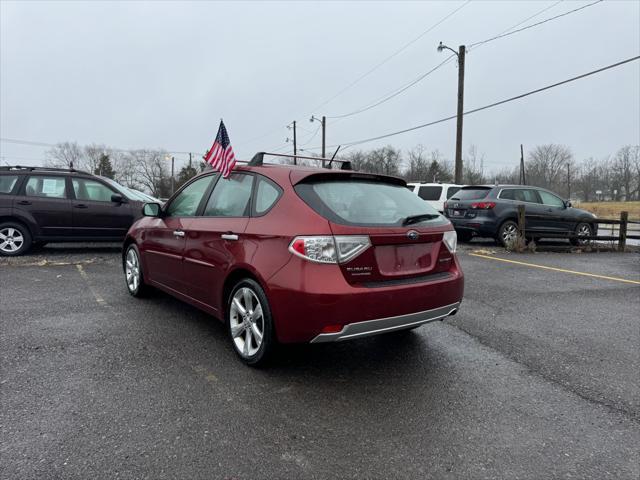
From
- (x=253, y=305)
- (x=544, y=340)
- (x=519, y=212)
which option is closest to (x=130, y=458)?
(x=253, y=305)

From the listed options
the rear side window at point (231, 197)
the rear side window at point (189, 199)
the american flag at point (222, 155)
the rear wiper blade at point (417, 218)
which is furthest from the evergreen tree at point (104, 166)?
the rear wiper blade at point (417, 218)

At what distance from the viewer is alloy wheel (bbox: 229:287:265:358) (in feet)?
10.8

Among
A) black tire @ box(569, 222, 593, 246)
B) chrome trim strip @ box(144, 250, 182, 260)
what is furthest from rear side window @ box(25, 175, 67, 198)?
black tire @ box(569, 222, 593, 246)

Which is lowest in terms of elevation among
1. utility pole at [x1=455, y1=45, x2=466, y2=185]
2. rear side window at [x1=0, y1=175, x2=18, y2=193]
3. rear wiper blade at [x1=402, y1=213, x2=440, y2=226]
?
rear wiper blade at [x1=402, y1=213, x2=440, y2=226]

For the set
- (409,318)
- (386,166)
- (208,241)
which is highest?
(386,166)

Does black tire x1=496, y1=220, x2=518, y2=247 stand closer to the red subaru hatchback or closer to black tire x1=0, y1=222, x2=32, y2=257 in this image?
the red subaru hatchback

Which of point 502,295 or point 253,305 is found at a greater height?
point 253,305

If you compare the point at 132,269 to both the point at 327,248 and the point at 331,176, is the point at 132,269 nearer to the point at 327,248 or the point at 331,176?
the point at 331,176

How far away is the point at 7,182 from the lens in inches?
331

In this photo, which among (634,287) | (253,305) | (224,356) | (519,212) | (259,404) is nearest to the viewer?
(259,404)

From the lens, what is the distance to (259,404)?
2.83 m

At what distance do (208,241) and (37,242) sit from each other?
6738 millimetres

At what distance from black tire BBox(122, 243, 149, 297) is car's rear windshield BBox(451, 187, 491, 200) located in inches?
359

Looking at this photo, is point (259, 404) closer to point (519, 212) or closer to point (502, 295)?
point (502, 295)
